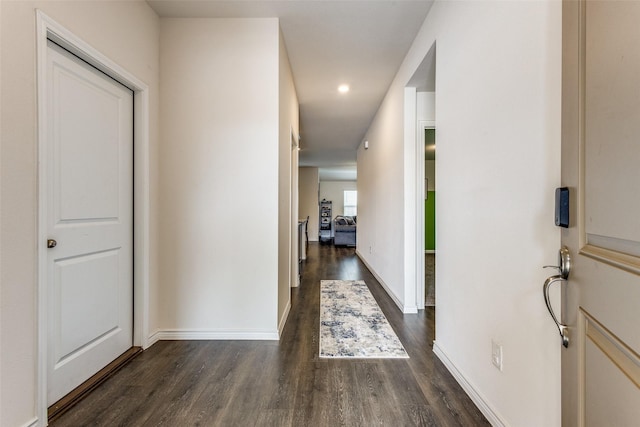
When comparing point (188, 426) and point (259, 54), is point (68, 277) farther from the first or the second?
point (259, 54)

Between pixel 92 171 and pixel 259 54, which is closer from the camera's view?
pixel 92 171

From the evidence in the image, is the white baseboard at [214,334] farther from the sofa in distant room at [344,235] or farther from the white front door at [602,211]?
the sofa in distant room at [344,235]

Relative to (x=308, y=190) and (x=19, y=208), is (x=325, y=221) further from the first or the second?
(x=19, y=208)

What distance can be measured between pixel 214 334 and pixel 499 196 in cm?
227

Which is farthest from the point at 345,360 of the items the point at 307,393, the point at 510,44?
the point at 510,44

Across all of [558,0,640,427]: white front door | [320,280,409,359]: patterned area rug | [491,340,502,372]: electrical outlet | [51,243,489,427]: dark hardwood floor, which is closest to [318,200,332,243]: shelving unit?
[320,280,409,359]: patterned area rug

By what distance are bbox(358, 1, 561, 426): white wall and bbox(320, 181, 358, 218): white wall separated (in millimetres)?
10996

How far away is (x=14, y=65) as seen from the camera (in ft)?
4.26

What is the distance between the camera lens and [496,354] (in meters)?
1.42

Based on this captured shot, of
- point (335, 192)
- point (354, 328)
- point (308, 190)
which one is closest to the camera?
point (354, 328)

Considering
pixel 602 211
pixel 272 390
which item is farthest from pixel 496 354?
pixel 272 390

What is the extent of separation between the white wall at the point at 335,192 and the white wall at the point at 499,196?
11.0 meters

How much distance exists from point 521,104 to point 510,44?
298mm

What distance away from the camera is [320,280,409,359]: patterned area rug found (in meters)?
2.19
